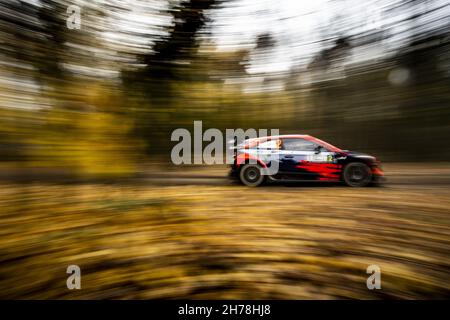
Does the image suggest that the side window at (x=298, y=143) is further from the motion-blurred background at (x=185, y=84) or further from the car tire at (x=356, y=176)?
the car tire at (x=356, y=176)

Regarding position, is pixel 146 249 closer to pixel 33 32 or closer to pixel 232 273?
pixel 232 273

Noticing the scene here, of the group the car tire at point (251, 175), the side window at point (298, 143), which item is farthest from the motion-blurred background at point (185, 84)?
the car tire at point (251, 175)

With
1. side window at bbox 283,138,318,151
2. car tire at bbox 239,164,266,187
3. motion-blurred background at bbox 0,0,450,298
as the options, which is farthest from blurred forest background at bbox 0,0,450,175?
car tire at bbox 239,164,266,187

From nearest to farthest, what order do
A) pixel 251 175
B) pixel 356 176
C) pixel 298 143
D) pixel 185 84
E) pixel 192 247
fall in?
1. pixel 185 84
2. pixel 192 247
3. pixel 298 143
4. pixel 356 176
5. pixel 251 175

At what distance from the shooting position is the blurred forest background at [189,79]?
662mm

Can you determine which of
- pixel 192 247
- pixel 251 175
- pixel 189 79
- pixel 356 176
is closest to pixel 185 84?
pixel 189 79

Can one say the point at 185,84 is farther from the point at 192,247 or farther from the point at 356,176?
the point at 356,176

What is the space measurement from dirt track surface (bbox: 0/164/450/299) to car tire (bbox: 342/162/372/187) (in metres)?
1.70

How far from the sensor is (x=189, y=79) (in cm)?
92

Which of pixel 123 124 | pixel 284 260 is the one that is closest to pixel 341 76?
pixel 123 124

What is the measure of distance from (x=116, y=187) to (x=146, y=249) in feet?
3.47

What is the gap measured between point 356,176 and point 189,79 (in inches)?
171

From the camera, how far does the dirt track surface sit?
45.9 inches

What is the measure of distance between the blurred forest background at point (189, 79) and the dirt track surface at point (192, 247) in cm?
14
